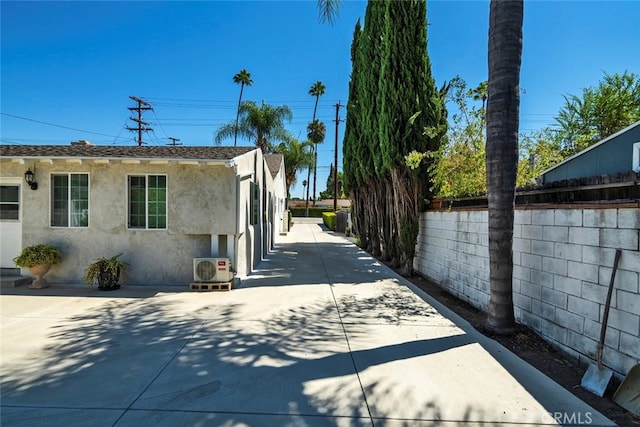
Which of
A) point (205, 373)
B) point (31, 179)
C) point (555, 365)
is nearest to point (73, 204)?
point (31, 179)

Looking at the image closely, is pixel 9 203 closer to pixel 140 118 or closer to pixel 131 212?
pixel 131 212

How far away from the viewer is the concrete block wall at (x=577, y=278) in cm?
334

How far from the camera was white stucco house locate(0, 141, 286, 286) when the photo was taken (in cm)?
807

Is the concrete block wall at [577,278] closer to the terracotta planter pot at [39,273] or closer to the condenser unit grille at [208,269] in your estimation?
the condenser unit grille at [208,269]

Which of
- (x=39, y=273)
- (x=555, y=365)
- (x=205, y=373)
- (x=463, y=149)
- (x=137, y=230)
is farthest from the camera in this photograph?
(x=463, y=149)

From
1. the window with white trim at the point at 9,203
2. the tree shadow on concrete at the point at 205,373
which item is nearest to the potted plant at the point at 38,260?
the window with white trim at the point at 9,203

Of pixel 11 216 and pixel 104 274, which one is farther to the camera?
pixel 11 216

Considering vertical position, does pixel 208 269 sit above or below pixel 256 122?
below

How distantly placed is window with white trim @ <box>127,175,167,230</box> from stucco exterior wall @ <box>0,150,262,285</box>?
127 millimetres

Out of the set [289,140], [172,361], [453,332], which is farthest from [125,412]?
[289,140]

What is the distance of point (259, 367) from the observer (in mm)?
3916

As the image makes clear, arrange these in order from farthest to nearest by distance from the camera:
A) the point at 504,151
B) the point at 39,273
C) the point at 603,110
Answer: the point at 603,110, the point at 39,273, the point at 504,151

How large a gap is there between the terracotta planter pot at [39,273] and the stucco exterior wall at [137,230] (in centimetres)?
41

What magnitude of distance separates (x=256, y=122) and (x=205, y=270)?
75.6 feet
